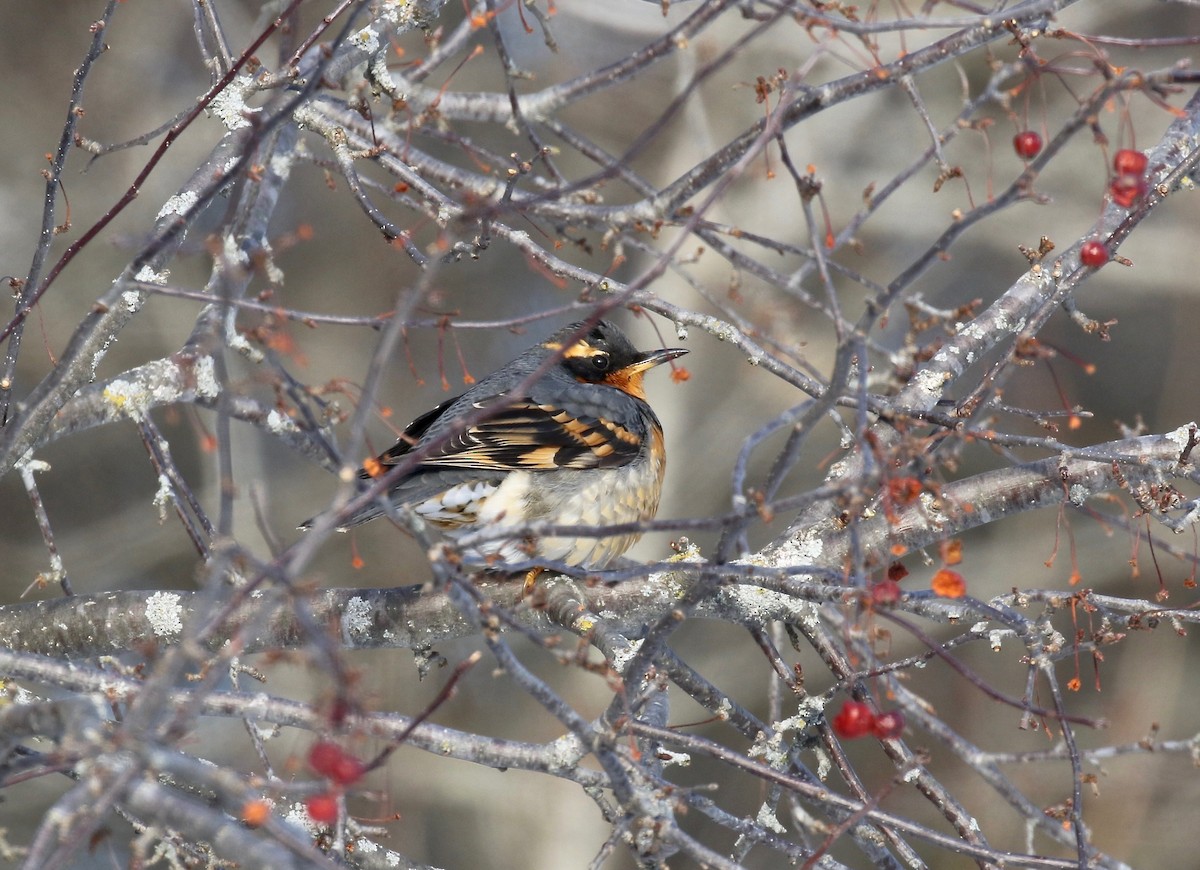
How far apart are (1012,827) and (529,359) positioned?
23.0ft

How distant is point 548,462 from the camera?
16.3 feet

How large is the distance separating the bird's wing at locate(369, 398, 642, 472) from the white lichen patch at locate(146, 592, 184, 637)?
1028mm

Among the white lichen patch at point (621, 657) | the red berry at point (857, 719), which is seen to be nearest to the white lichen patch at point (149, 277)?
the white lichen patch at point (621, 657)

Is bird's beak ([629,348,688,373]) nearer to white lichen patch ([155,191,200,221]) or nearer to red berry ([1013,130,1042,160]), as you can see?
white lichen patch ([155,191,200,221])

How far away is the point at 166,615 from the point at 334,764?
2149 mm

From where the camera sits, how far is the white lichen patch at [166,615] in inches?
148

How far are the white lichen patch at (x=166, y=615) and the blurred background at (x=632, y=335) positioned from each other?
16.8 ft

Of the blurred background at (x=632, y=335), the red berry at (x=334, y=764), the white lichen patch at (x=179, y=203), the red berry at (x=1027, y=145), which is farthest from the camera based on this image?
the blurred background at (x=632, y=335)

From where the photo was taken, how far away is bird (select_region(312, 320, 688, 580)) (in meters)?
4.64

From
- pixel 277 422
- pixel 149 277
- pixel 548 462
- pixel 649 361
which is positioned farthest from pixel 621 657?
pixel 649 361

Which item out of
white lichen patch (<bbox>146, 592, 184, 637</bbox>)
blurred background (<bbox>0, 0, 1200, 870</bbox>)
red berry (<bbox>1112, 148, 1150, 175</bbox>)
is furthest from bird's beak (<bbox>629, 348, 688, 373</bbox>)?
blurred background (<bbox>0, 0, 1200, 870</bbox>)

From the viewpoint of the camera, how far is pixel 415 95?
389 centimetres

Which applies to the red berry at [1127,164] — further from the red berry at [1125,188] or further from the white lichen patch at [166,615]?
the white lichen patch at [166,615]

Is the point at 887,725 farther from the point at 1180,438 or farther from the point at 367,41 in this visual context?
the point at 367,41
